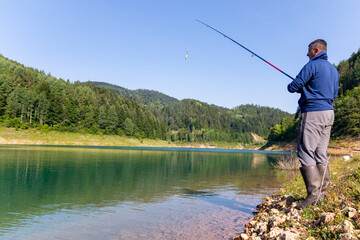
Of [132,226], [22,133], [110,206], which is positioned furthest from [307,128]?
[22,133]

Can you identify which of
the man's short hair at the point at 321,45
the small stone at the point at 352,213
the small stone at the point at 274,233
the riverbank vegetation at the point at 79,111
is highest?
the riverbank vegetation at the point at 79,111

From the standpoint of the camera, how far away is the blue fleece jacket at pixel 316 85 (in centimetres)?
597

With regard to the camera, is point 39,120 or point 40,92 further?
point 40,92

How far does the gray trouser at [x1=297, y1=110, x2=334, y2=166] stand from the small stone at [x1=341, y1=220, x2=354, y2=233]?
5.51 feet

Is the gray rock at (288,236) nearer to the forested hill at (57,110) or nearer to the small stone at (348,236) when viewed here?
the small stone at (348,236)

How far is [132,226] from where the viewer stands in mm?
8094

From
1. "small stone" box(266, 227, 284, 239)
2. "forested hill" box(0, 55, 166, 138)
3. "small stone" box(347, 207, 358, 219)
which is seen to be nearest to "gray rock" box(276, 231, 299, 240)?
"small stone" box(266, 227, 284, 239)

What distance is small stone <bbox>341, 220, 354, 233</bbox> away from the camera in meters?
4.22

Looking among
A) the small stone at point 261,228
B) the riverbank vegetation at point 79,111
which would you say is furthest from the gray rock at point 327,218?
the riverbank vegetation at point 79,111

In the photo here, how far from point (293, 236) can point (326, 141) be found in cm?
244

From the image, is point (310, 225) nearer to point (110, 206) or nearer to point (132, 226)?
point (132, 226)

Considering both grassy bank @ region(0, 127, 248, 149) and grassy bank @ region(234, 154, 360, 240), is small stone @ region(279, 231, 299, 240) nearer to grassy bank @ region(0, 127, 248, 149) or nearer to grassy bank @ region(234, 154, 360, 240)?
grassy bank @ region(234, 154, 360, 240)

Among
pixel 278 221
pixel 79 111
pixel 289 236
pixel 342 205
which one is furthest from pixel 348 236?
pixel 79 111

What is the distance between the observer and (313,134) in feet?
19.4
